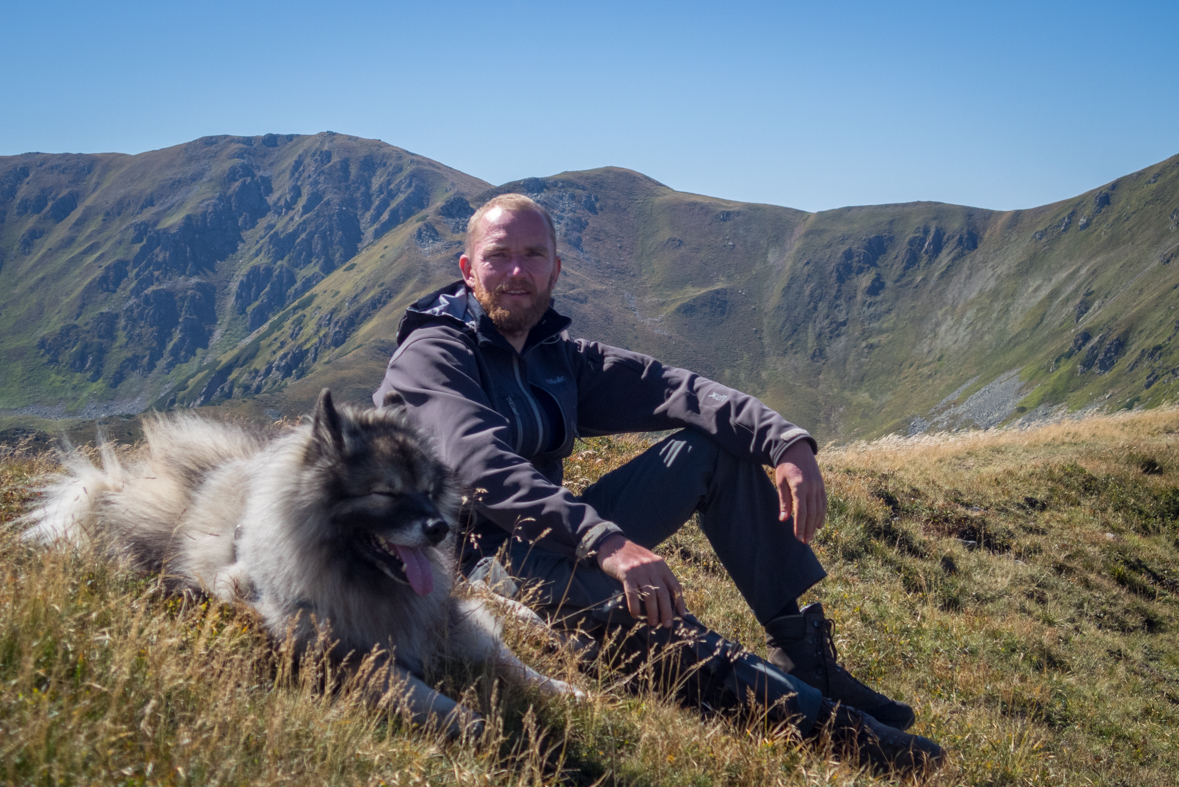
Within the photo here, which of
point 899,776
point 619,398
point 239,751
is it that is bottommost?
point 899,776

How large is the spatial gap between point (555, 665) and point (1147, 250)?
762 feet

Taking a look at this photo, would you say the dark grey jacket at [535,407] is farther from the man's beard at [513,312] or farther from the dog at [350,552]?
the dog at [350,552]

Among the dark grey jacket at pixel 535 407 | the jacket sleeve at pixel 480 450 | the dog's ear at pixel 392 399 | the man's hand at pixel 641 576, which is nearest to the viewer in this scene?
the man's hand at pixel 641 576

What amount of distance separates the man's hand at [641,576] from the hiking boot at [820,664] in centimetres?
125

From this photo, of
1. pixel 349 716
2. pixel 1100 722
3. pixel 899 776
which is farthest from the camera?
pixel 1100 722

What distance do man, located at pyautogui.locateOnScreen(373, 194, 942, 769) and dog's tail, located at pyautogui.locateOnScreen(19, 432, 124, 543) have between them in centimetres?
182

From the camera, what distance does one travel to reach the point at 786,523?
4.48 m

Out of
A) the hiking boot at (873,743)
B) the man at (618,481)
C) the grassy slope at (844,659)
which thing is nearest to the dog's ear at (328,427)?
the man at (618,481)

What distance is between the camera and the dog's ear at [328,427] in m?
3.39

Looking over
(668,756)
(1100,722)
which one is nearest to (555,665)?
(668,756)

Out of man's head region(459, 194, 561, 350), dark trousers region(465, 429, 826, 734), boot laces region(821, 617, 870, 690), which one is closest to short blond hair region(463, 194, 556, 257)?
man's head region(459, 194, 561, 350)

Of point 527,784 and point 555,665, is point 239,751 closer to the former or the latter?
point 527,784

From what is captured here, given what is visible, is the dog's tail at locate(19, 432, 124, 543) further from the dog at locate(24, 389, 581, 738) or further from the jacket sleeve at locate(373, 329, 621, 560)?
the jacket sleeve at locate(373, 329, 621, 560)

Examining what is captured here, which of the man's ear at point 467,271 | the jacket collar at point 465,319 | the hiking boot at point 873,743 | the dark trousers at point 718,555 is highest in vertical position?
the man's ear at point 467,271
